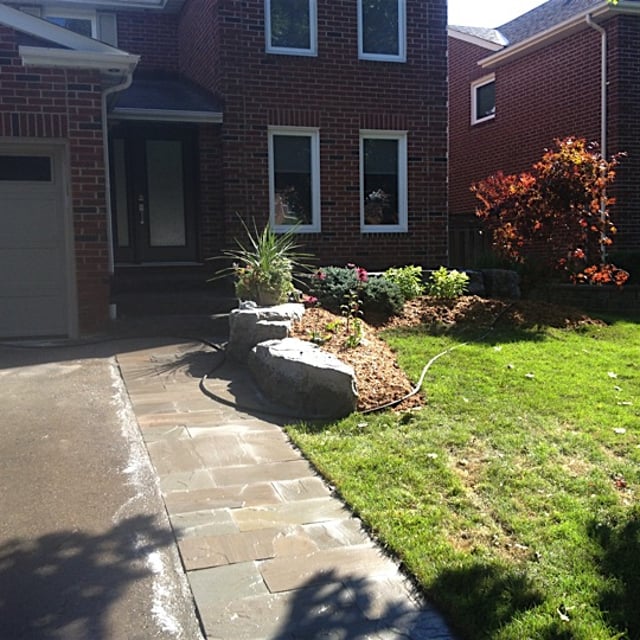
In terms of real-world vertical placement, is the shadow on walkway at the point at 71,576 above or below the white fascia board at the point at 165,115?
below

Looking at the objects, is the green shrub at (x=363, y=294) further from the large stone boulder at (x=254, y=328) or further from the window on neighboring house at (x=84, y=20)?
the window on neighboring house at (x=84, y=20)

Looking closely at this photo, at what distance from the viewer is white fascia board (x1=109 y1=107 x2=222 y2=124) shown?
10891 millimetres

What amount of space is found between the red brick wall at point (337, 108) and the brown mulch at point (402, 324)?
286 centimetres

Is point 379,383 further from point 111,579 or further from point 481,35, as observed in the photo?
point 481,35

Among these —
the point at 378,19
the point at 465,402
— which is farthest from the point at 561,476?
the point at 378,19

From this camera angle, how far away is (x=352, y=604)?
312 centimetres

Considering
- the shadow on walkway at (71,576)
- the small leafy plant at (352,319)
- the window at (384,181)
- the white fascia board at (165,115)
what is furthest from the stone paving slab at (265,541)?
the window at (384,181)

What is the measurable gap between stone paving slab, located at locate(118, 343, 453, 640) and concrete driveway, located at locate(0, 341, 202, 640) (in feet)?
0.42

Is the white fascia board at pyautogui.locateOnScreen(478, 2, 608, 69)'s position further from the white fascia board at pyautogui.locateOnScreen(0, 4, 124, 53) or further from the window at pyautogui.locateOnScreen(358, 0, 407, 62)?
the white fascia board at pyautogui.locateOnScreen(0, 4, 124, 53)

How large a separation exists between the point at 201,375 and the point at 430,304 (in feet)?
11.9

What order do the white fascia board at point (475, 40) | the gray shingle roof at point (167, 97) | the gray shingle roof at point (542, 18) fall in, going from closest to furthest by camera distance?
the gray shingle roof at point (167, 97), the gray shingle roof at point (542, 18), the white fascia board at point (475, 40)

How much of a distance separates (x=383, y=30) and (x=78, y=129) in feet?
19.1

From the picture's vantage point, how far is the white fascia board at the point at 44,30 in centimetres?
846

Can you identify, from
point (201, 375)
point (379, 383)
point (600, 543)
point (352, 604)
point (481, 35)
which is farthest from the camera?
point (481, 35)
